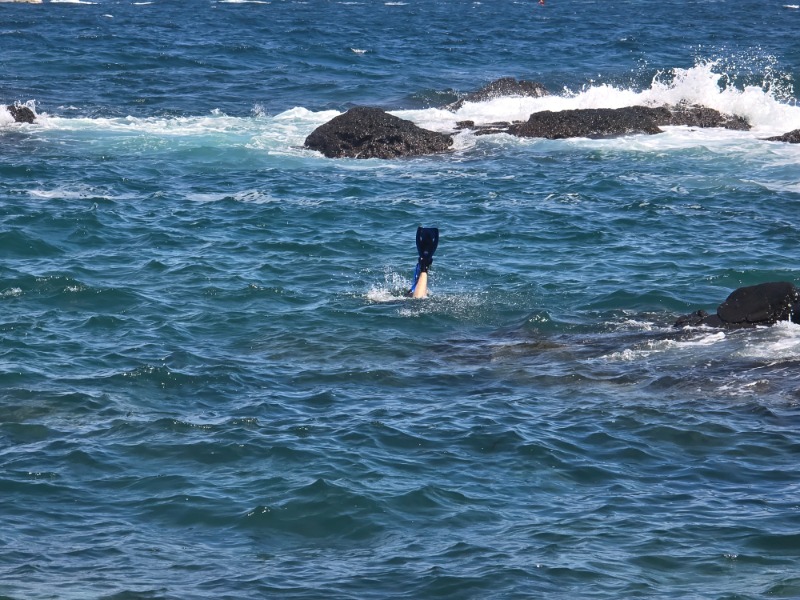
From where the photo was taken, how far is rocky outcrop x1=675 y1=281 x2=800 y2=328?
50.0 feet

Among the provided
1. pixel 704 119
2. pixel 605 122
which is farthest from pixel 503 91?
pixel 704 119

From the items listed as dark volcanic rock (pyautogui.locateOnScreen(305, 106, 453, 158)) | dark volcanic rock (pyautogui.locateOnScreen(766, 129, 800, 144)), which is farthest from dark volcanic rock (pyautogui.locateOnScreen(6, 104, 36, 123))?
dark volcanic rock (pyautogui.locateOnScreen(766, 129, 800, 144))

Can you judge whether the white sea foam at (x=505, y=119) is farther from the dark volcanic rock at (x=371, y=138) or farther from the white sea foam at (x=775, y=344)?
the white sea foam at (x=775, y=344)

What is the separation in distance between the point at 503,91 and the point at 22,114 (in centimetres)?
1356

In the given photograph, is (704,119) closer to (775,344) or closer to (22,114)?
(775,344)

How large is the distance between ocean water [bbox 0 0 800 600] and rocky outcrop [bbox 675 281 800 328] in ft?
1.23

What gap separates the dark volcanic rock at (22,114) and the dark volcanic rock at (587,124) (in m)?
12.6

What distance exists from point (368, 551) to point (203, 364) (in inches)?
202

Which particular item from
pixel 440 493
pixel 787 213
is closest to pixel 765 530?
pixel 440 493

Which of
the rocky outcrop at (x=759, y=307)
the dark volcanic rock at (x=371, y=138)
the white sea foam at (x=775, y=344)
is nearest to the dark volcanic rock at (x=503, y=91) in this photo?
the dark volcanic rock at (x=371, y=138)

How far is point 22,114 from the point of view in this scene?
29.6 meters

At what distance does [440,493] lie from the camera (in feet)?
35.4

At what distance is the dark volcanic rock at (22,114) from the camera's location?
2956 centimetres

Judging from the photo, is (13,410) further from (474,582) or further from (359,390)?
(474,582)
